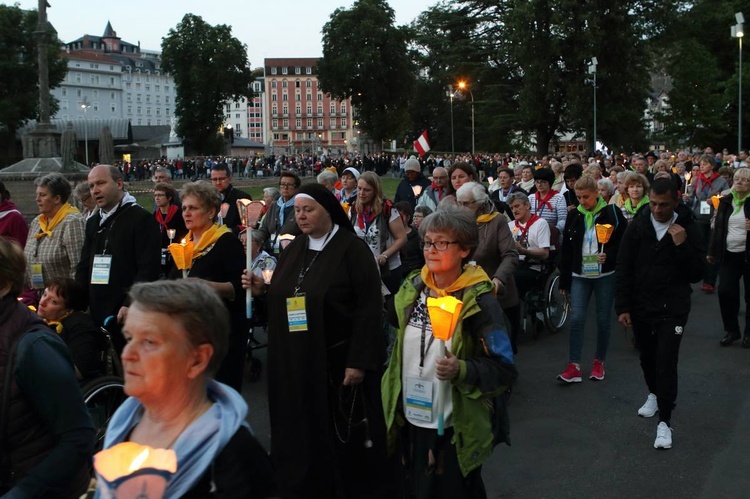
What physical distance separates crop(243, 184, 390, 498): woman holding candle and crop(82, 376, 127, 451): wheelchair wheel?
142 centimetres

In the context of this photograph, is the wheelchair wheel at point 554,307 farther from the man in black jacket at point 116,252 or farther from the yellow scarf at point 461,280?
the yellow scarf at point 461,280

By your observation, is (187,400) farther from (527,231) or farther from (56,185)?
(527,231)

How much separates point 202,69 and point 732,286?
241ft

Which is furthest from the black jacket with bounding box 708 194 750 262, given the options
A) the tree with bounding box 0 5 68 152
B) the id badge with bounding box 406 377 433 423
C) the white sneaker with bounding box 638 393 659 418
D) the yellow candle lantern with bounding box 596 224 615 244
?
the tree with bounding box 0 5 68 152

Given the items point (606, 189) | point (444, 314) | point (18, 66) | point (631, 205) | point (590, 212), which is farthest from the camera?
point (18, 66)

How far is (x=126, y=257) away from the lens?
5.86 metres

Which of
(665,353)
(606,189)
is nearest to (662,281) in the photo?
(665,353)

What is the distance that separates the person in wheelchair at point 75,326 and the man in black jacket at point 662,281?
3817mm

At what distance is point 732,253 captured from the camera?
9312 mm

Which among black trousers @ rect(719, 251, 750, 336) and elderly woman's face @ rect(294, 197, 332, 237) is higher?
elderly woman's face @ rect(294, 197, 332, 237)

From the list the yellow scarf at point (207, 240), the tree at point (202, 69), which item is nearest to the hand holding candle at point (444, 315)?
the yellow scarf at point (207, 240)

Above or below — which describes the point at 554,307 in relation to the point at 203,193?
below

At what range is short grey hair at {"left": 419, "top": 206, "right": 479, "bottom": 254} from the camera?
400cm

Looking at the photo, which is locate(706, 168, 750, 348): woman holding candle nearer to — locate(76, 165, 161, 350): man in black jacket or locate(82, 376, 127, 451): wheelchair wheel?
locate(76, 165, 161, 350): man in black jacket
